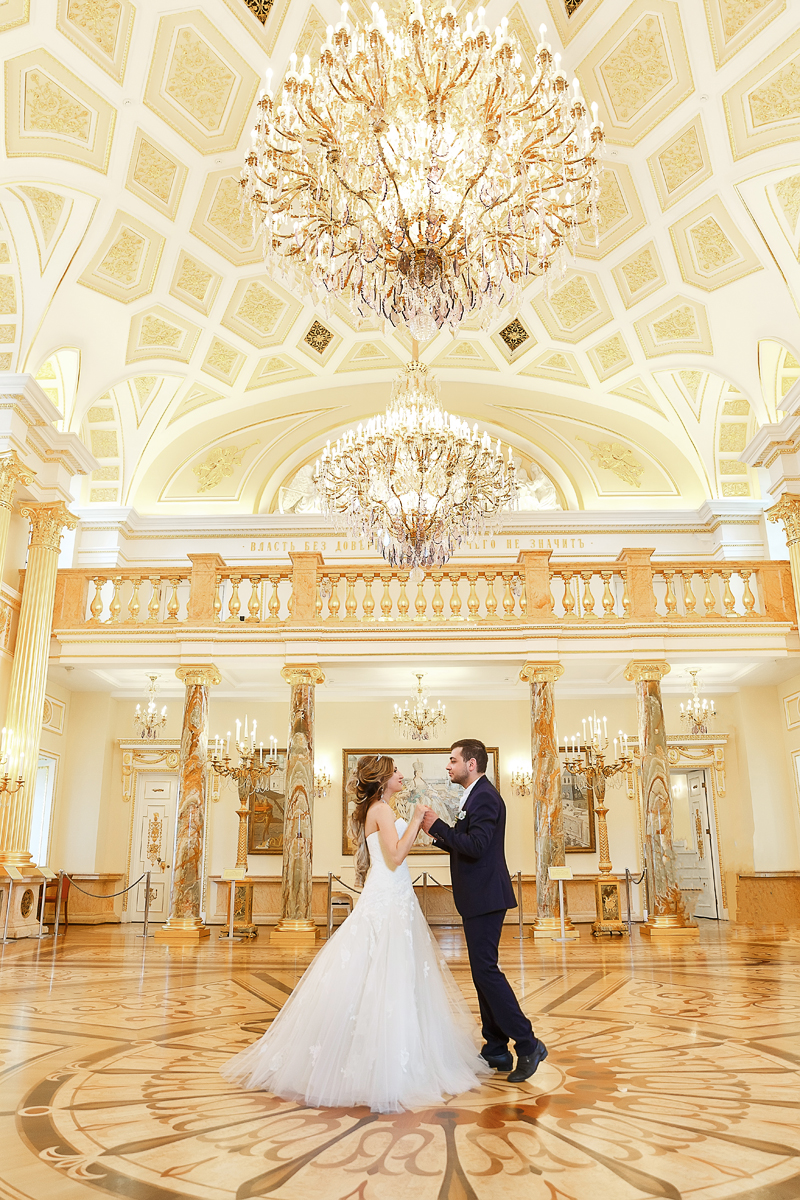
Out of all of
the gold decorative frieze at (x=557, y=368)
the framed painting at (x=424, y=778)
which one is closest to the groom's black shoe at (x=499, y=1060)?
the framed painting at (x=424, y=778)

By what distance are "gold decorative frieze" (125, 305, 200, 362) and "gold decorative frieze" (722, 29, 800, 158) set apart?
841 cm

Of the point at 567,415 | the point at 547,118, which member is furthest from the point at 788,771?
the point at 547,118

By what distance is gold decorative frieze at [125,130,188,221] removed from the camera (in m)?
11.3

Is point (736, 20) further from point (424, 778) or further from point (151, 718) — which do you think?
point (151, 718)

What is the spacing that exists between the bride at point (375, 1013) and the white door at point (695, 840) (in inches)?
477

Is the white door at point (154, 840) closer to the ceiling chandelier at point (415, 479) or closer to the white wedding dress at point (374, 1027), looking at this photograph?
the ceiling chandelier at point (415, 479)

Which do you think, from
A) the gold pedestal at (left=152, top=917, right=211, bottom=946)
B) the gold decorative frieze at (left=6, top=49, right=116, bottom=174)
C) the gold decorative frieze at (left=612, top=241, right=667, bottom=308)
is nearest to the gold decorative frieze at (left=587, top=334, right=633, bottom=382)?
the gold decorative frieze at (left=612, top=241, right=667, bottom=308)

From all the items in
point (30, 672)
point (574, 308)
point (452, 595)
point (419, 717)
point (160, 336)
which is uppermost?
point (574, 308)

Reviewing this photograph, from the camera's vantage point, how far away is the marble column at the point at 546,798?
1181cm

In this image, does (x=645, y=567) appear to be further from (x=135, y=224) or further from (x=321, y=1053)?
(x=321, y=1053)

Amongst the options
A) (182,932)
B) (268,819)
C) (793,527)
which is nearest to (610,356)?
(793,527)

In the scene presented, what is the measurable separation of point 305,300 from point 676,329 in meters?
6.88

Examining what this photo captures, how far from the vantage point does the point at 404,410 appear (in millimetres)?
10789

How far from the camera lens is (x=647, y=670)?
1277 cm
